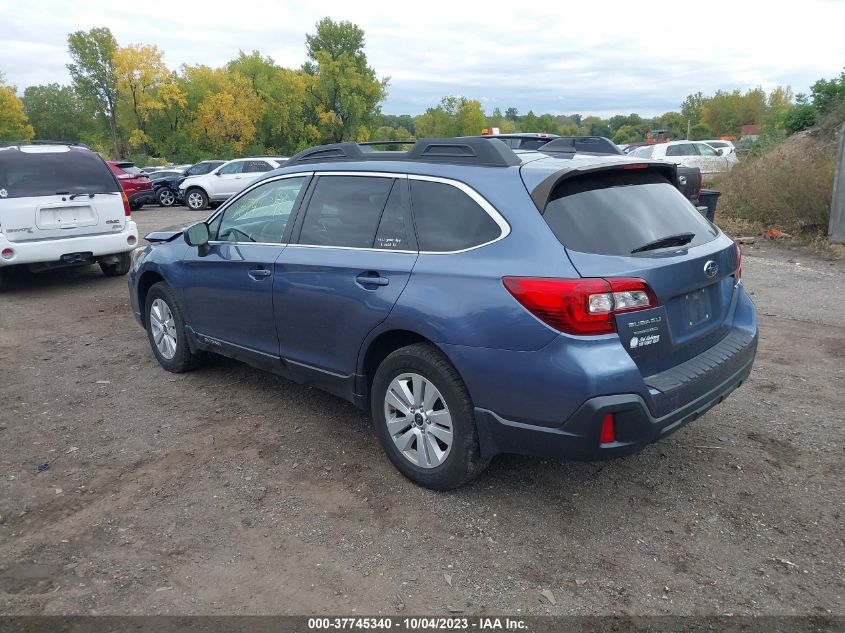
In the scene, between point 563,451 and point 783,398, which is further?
point 783,398

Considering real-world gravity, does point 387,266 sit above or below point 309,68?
below

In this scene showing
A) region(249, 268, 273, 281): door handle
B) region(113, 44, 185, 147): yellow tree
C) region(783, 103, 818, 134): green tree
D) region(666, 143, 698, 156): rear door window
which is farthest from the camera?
region(113, 44, 185, 147): yellow tree

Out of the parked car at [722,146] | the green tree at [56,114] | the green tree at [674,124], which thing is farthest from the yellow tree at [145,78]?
the green tree at [674,124]

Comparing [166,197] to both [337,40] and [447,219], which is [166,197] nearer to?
[447,219]

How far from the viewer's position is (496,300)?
10.3 feet

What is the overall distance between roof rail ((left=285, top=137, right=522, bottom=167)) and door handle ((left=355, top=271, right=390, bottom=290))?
2.39 ft

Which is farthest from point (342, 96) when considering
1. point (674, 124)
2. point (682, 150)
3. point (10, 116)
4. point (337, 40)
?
point (674, 124)

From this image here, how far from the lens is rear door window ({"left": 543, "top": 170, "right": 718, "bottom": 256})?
318 cm

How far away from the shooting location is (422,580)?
9.73 feet

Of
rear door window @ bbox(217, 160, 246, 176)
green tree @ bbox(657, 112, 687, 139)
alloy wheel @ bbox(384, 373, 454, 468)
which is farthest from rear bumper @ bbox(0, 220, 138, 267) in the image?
green tree @ bbox(657, 112, 687, 139)

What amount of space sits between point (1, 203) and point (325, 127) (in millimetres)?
57367

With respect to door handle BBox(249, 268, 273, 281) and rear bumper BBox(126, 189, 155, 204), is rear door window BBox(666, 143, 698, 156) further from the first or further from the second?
door handle BBox(249, 268, 273, 281)

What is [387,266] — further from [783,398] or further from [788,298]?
[788,298]

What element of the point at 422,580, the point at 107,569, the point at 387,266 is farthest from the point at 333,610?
the point at 387,266
